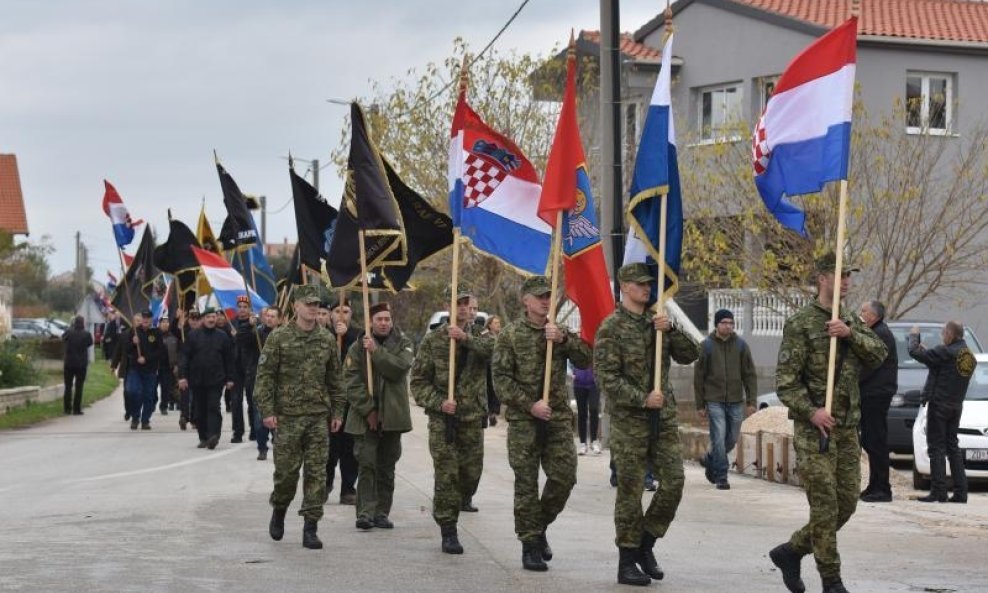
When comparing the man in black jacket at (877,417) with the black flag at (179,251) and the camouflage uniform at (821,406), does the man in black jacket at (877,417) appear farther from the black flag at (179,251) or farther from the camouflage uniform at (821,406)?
the black flag at (179,251)

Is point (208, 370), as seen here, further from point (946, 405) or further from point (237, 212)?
point (946, 405)

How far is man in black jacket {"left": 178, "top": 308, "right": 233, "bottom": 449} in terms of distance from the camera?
856 inches

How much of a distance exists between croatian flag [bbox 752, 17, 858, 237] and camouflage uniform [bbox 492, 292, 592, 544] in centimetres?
164

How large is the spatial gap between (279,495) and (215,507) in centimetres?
256

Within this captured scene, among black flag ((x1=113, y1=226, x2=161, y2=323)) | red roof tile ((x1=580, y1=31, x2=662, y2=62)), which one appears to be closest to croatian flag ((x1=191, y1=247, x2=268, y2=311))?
black flag ((x1=113, y1=226, x2=161, y2=323))

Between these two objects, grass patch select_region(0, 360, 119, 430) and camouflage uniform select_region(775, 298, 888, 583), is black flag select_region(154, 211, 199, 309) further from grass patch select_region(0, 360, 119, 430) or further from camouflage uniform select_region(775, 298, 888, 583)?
camouflage uniform select_region(775, 298, 888, 583)

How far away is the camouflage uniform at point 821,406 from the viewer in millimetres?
9164

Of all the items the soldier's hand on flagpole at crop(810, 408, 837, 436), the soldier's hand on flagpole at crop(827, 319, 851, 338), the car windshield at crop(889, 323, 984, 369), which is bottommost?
the car windshield at crop(889, 323, 984, 369)

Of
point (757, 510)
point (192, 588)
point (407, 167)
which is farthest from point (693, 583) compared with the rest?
point (407, 167)

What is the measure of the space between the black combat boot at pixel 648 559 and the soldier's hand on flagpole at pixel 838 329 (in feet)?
6.06

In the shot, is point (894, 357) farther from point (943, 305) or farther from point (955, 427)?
point (943, 305)

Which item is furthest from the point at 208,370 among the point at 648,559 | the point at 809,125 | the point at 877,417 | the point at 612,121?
the point at 809,125

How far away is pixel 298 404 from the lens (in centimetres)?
1192

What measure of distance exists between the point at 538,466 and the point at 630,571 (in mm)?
1090
